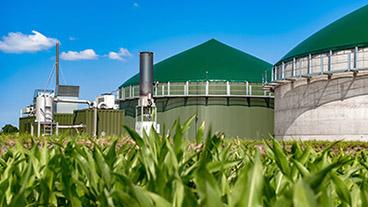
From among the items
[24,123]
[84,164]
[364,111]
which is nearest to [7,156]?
[84,164]

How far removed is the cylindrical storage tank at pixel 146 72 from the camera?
23606mm

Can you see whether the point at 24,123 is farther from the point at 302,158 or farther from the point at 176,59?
the point at 302,158

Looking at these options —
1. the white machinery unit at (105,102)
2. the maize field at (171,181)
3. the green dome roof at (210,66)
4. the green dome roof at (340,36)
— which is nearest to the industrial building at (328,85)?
the green dome roof at (340,36)

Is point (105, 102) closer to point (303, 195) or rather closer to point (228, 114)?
point (228, 114)

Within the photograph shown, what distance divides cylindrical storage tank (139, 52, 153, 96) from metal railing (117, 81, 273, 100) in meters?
11.8

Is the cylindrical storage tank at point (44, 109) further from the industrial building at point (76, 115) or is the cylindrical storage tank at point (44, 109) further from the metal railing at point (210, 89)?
the metal railing at point (210, 89)

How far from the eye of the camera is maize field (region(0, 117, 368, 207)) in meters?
1.22

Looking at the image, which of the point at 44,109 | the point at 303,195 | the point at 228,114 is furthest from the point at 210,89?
the point at 303,195

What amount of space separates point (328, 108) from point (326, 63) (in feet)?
7.13

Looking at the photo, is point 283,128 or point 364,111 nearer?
point 364,111

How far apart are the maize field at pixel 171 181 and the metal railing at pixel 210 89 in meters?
33.0

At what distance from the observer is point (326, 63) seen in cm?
2514

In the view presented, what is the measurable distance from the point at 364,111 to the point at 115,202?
23.8 m

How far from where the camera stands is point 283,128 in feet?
92.6
